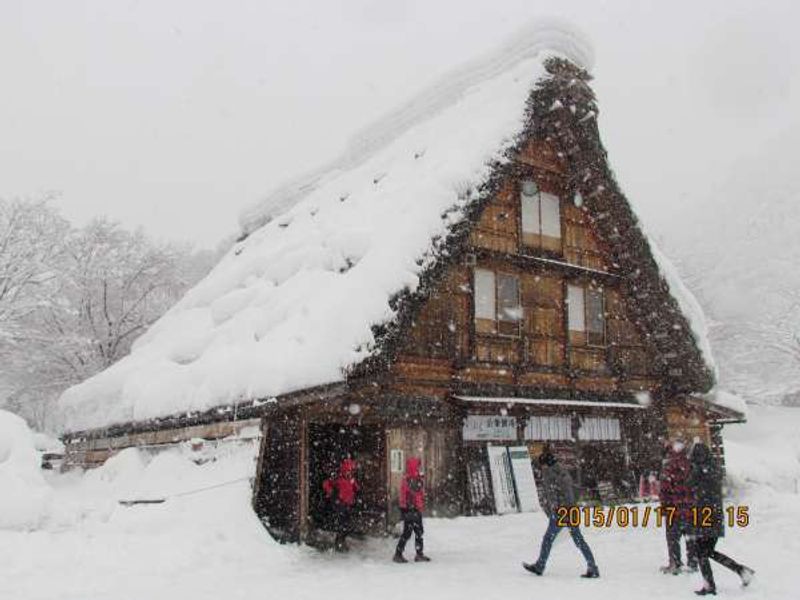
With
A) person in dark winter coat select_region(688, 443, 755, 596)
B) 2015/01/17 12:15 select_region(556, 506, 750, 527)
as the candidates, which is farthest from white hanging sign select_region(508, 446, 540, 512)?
person in dark winter coat select_region(688, 443, 755, 596)

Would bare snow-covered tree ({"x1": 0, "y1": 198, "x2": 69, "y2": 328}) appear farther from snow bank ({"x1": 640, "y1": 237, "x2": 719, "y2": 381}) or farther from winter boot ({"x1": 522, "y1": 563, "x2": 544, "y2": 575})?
winter boot ({"x1": 522, "y1": 563, "x2": 544, "y2": 575})

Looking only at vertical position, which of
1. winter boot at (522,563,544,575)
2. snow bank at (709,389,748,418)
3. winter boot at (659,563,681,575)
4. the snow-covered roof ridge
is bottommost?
winter boot at (522,563,544,575)

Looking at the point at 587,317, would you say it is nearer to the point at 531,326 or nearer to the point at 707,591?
the point at 531,326

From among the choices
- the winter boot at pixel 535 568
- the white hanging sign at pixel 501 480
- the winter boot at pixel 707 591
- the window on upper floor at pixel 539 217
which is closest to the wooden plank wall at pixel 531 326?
the window on upper floor at pixel 539 217

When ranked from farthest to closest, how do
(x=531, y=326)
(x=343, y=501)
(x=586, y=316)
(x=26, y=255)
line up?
(x=26, y=255)
(x=586, y=316)
(x=531, y=326)
(x=343, y=501)

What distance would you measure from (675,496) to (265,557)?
527cm

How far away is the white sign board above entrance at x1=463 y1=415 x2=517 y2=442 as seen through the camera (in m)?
13.1

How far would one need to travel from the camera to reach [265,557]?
9.20m

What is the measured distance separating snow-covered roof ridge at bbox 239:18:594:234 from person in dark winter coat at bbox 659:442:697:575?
922 cm

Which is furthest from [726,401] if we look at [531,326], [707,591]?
[707,591]

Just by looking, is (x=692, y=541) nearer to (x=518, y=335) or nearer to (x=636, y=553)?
(x=636, y=553)

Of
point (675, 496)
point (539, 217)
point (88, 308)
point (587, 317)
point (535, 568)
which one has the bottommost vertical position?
point (535, 568)

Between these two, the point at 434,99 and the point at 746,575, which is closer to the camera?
the point at 746,575

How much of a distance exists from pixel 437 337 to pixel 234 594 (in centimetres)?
649
